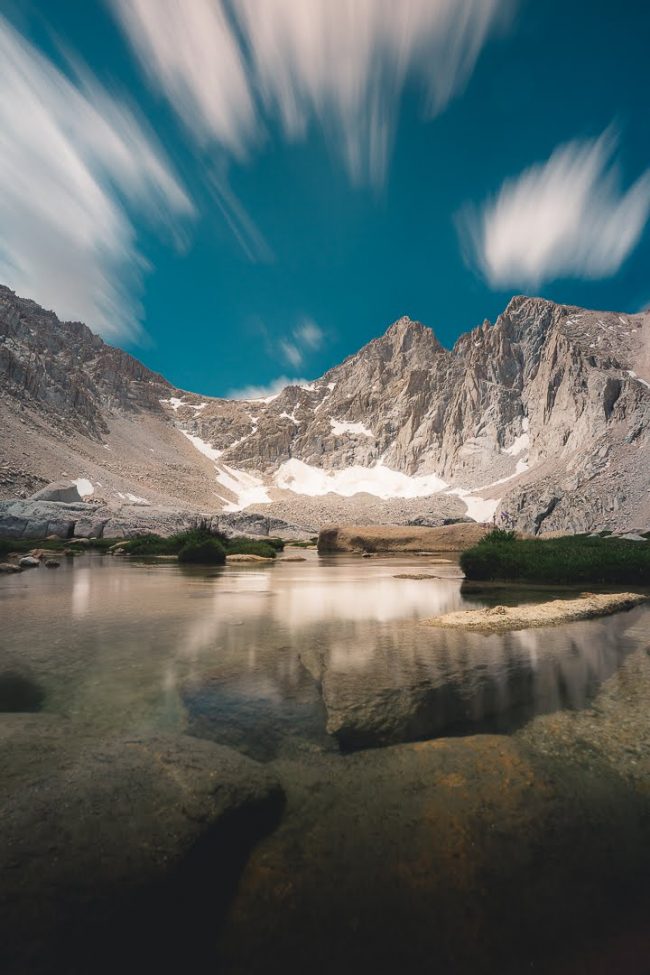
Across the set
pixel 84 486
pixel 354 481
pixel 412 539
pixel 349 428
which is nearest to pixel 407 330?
pixel 349 428

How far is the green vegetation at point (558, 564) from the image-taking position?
567 inches

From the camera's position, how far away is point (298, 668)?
542 centimetres

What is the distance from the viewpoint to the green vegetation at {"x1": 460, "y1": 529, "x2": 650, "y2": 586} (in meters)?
14.4

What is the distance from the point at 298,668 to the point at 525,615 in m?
5.07

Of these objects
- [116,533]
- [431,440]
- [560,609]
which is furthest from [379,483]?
[560,609]

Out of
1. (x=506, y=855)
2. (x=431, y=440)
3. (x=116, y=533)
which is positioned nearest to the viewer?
(x=506, y=855)

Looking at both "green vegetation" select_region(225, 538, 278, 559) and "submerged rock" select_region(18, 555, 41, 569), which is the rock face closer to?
"green vegetation" select_region(225, 538, 278, 559)

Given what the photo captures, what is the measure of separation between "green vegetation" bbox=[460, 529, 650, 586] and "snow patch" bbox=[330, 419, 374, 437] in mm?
153948

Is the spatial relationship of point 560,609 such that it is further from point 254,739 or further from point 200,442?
point 200,442

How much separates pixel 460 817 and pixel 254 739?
1.66 meters

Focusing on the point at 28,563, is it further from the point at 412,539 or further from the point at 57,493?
the point at 57,493

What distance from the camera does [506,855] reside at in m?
2.25

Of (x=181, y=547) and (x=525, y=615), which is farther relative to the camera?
(x=181, y=547)

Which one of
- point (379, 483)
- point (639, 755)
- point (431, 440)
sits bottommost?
point (639, 755)
